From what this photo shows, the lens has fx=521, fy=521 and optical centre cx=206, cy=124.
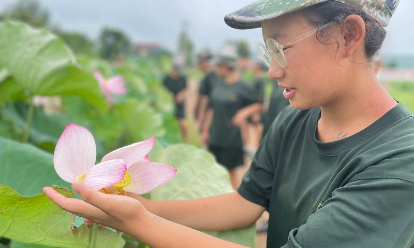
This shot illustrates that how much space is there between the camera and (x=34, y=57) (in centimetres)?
215

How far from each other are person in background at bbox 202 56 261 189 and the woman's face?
399cm

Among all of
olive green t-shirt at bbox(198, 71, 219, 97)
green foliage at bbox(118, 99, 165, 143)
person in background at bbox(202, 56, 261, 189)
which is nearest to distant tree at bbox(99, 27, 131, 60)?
olive green t-shirt at bbox(198, 71, 219, 97)

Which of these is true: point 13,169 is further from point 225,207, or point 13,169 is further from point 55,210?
point 225,207

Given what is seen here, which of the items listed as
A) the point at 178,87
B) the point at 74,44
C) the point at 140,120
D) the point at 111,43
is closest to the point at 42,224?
the point at 140,120

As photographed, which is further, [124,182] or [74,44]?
[74,44]

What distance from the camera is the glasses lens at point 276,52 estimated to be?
3.54 feet

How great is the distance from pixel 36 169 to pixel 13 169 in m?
0.07

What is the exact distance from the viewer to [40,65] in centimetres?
216

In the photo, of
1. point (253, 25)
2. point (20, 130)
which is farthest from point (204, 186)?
point (20, 130)

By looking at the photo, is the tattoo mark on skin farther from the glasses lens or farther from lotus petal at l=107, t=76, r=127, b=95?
lotus petal at l=107, t=76, r=127, b=95

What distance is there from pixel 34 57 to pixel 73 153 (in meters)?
1.31

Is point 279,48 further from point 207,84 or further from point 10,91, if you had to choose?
point 207,84

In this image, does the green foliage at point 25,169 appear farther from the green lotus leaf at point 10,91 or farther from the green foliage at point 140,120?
the green foliage at point 140,120

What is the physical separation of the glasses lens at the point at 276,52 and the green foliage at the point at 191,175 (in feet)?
1.88
